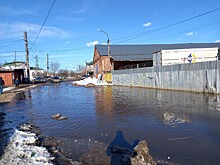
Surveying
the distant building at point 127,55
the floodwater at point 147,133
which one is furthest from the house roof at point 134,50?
the floodwater at point 147,133

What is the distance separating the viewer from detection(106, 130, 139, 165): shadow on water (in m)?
4.86

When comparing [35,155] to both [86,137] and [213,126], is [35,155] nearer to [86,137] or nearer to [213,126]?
[86,137]

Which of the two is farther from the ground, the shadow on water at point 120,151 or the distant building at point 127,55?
the distant building at point 127,55

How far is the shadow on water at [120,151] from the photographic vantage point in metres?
4.86

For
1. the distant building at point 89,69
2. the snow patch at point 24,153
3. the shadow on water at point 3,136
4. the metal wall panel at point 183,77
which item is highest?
the distant building at point 89,69

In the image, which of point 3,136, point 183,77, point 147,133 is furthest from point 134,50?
point 3,136

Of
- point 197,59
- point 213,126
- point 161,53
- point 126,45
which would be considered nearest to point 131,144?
point 213,126

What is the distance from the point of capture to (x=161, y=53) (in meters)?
25.2

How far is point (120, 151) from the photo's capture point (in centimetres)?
543

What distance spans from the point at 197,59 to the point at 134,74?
350 inches

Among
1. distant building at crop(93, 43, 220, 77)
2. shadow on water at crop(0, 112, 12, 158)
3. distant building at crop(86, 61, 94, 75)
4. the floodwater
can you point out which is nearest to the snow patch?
shadow on water at crop(0, 112, 12, 158)

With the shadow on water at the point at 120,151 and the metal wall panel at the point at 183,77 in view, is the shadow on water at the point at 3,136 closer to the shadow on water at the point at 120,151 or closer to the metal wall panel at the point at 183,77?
the shadow on water at the point at 120,151

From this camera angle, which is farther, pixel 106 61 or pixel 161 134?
pixel 106 61

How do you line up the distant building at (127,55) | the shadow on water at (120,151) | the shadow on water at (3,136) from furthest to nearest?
the distant building at (127,55) < the shadow on water at (3,136) < the shadow on water at (120,151)
